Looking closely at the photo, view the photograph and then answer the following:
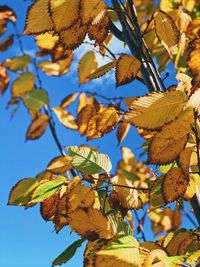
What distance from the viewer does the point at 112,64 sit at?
23.8 inches

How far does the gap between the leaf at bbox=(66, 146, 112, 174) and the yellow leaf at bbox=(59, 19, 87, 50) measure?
0.55 feet

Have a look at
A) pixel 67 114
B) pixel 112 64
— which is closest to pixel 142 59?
pixel 112 64

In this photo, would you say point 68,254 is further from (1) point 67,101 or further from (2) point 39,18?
(1) point 67,101

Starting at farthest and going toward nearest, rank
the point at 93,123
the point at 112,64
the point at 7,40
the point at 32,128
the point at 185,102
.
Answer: the point at 7,40
the point at 32,128
the point at 93,123
the point at 112,64
the point at 185,102

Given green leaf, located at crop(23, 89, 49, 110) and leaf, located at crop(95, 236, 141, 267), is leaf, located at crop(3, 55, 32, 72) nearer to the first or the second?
green leaf, located at crop(23, 89, 49, 110)

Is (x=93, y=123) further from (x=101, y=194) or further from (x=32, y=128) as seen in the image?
(x=32, y=128)

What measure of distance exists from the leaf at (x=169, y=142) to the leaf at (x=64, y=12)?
0.18 metres

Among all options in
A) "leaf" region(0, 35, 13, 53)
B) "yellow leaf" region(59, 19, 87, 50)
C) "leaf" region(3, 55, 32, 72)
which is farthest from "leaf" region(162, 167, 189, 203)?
"leaf" region(0, 35, 13, 53)

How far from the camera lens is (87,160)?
628mm

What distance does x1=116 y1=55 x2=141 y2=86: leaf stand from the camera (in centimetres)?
59

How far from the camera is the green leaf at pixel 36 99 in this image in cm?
156

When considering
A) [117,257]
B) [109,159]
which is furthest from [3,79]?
[117,257]

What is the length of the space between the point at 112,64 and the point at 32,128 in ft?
3.61

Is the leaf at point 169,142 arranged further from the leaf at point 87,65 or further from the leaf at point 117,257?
the leaf at point 87,65
